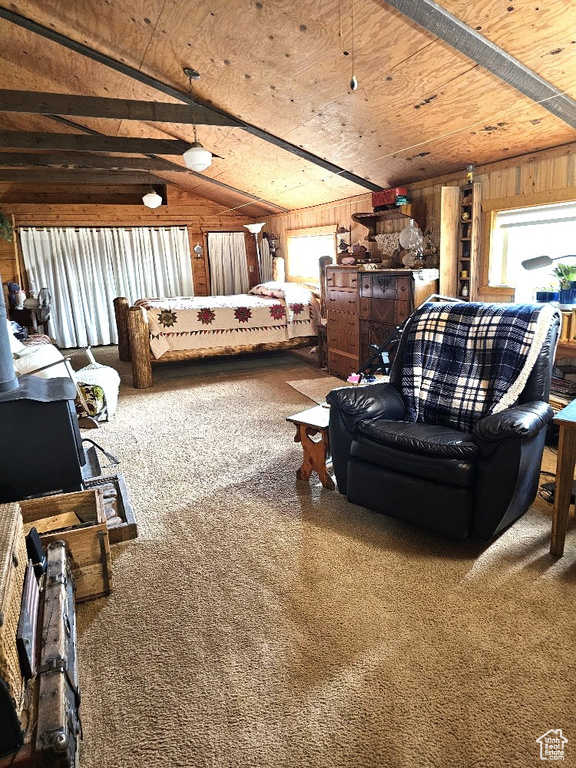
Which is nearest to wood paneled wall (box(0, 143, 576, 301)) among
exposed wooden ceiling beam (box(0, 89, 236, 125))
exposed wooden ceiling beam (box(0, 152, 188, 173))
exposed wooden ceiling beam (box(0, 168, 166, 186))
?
exposed wooden ceiling beam (box(0, 168, 166, 186))

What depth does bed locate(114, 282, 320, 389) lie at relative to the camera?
530 centimetres

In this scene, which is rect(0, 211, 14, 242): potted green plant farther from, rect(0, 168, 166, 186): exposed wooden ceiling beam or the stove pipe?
the stove pipe

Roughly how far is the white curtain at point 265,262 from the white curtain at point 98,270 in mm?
1219

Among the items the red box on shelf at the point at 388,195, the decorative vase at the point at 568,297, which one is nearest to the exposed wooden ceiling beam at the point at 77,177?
the red box on shelf at the point at 388,195

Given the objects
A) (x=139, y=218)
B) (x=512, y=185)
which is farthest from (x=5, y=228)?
(x=512, y=185)

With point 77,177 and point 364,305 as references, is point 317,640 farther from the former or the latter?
point 77,177

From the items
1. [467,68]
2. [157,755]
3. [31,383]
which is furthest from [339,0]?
[157,755]

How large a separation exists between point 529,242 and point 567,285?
0.92m

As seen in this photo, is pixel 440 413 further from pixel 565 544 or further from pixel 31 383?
pixel 31 383

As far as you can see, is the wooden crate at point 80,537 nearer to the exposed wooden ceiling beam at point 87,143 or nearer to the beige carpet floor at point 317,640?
the beige carpet floor at point 317,640

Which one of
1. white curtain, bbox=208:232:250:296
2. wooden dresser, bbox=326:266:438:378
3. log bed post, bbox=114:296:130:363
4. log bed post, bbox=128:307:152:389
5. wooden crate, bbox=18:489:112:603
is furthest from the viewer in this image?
white curtain, bbox=208:232:250:296

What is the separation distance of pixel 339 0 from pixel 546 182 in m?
1.84

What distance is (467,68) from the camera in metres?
2.82

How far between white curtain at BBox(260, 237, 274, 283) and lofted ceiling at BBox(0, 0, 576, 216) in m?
2.34
